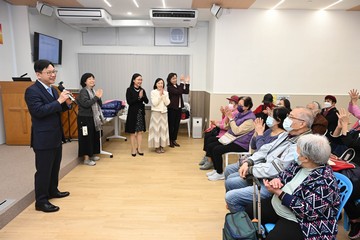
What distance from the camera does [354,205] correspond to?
6.58 feet

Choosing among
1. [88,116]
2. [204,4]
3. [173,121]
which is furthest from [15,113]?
[204,4]

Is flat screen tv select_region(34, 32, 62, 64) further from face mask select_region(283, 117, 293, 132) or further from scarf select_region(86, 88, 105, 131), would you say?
face mask select_region(283, 117, 293, 132)

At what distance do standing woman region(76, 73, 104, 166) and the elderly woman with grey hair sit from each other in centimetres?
289

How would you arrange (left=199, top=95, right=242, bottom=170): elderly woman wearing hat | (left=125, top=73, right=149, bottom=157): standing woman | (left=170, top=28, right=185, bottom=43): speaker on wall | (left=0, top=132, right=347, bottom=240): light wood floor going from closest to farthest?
(left=0, top=132, right=347, bottom=240): light wood floor → (left=199, top=95, right=242, bottom=170): elderly woman wearing hat → (left=125, top=73, right=149, bottom=157): standing woman → (left=170, top=28, right=185, bottom=43): speaker on wall

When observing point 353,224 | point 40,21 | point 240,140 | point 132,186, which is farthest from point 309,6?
point 40,21

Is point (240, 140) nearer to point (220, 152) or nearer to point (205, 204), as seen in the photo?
point (220, 152)

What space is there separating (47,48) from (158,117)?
3052 millimetres

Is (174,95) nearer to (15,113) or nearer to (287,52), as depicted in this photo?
(287,52)

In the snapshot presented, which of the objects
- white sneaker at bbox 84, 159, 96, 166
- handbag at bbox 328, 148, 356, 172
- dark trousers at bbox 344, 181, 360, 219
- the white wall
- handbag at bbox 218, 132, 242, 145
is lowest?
white sneaker at bbox 84, 159, 96, 166

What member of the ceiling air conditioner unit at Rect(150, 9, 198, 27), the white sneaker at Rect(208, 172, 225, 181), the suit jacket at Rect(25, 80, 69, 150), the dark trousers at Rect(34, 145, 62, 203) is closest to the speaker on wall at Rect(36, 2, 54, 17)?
the ceiling air conditioner unit at Rect(150, 9, 198, 27)

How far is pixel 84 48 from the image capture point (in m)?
6.13

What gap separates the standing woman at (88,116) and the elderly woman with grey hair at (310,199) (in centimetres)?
289

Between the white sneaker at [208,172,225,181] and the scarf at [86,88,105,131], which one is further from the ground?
the scarf at [86,88,105,131]

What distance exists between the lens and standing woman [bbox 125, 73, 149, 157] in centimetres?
407
